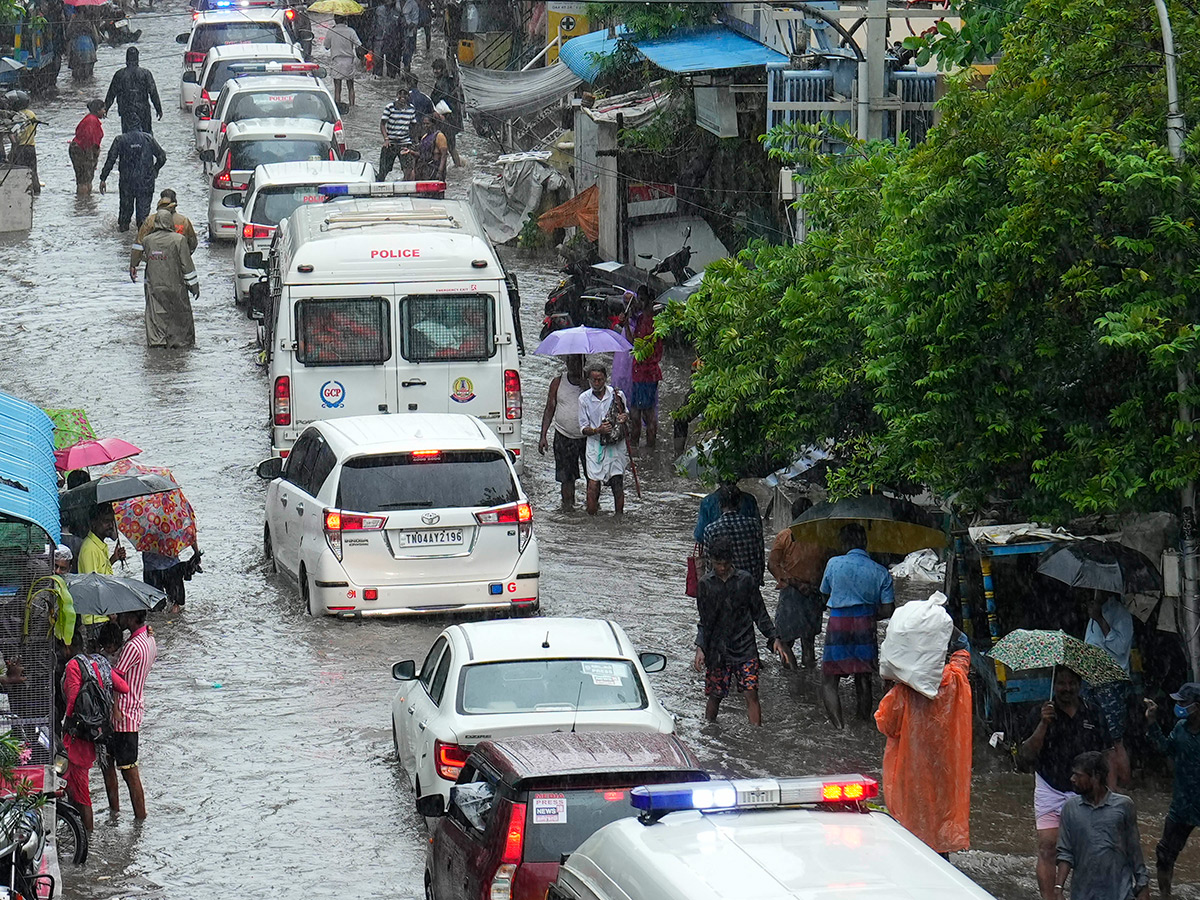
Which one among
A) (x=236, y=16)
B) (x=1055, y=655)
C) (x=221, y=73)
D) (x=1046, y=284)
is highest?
(x=236, y=16)

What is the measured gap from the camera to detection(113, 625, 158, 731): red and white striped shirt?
1106 cm

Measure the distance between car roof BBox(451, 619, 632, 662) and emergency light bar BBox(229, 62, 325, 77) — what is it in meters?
25.9

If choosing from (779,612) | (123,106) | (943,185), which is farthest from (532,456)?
(123,106)

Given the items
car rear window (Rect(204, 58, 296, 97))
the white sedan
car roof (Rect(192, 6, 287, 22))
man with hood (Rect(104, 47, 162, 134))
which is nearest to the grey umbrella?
the white sedan

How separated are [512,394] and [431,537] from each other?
3.92 m

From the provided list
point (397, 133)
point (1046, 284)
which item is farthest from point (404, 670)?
point (397, 133)

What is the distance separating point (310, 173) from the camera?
2631cm

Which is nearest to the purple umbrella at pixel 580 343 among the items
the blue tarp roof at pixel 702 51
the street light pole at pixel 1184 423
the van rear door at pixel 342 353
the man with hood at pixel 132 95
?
the van rear door at pixel 342 353

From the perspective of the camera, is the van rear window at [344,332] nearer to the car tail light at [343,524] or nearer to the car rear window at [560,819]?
the car tail light at [343,524]

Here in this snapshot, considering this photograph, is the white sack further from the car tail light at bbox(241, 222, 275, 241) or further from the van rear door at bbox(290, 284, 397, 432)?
the car tail light at bbox(241, 222, 275, 241)

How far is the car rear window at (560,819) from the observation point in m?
8.19

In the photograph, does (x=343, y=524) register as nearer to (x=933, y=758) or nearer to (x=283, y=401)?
(x=283, y=401)

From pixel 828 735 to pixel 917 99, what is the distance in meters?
7.67

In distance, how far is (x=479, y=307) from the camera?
1855cm
